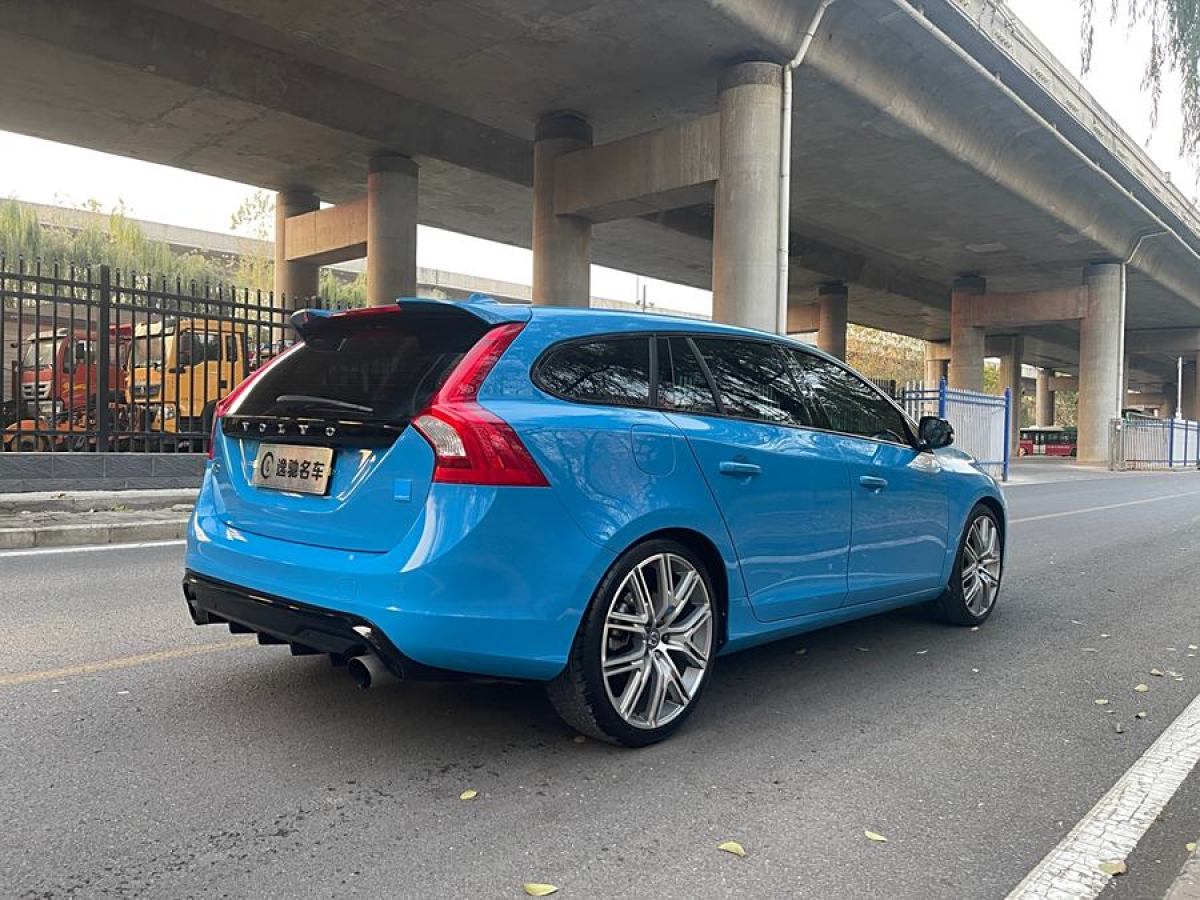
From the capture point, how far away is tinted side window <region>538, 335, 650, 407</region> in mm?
3373

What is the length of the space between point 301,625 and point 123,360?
14.0 m

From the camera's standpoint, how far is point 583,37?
52.3 feet

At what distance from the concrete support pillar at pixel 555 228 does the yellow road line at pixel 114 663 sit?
15.5m

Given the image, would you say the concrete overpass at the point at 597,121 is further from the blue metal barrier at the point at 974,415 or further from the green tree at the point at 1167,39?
the green tree at the point at 1167,39

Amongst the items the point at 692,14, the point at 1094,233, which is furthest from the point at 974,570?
the point at 1094,233

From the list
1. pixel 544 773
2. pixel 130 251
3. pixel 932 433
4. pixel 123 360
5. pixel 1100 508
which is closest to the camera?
pixel 544 773

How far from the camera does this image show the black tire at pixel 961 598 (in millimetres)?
5359

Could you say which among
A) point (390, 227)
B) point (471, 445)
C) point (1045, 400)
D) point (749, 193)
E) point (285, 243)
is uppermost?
point (285, 243)

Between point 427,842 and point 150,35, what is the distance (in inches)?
711

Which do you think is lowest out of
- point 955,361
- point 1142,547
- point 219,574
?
point 1142,547

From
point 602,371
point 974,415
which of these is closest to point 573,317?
point 602,371

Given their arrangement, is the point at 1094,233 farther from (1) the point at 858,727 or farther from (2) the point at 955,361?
(1) the point at 858,727

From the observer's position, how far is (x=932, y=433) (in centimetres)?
508

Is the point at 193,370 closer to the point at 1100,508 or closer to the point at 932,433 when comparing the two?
the point at 932,433
